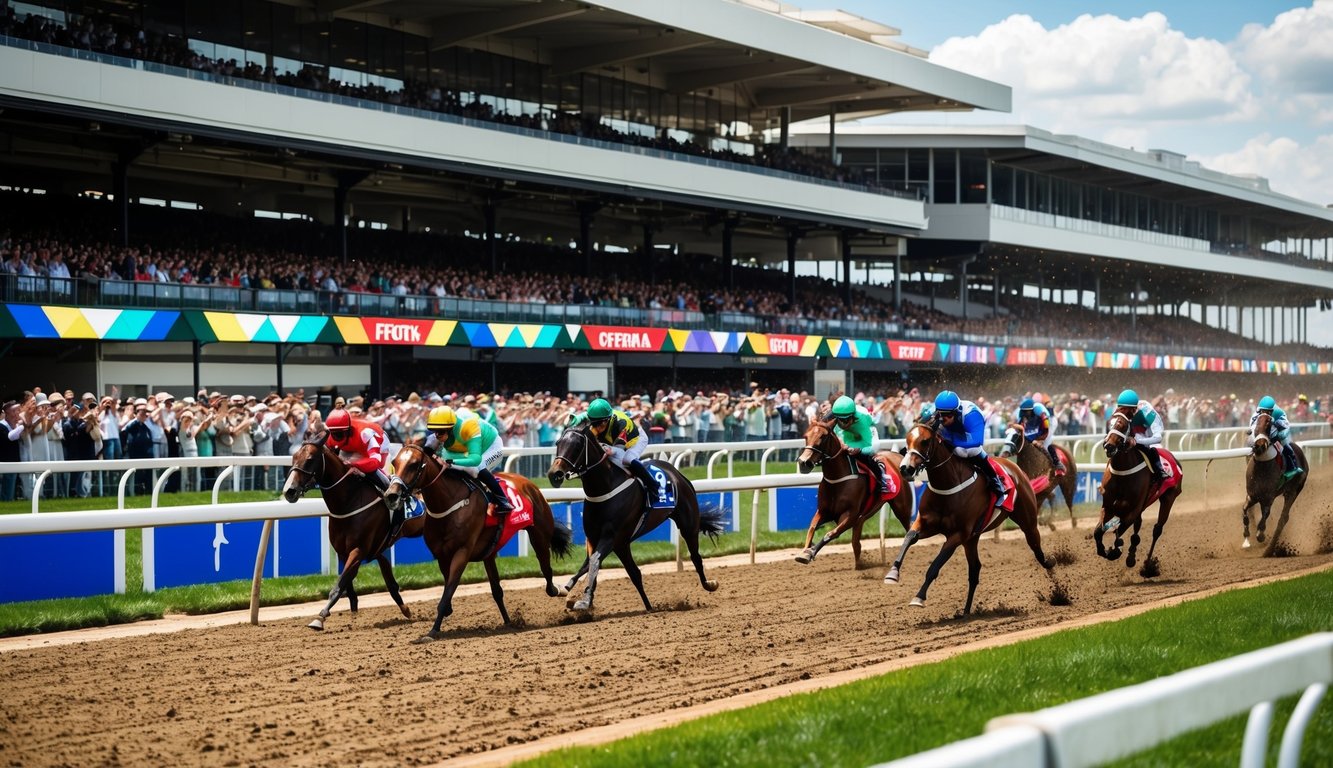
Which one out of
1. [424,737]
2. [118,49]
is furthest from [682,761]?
[118,49]

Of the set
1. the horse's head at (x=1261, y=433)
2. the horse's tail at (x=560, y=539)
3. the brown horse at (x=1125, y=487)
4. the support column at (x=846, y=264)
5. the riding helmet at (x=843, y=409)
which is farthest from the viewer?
the support column at (x=846, y=264)

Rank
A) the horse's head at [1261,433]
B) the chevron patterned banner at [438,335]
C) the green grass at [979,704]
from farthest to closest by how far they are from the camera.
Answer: the chevron patterned banner at [438,335], the horse's head at [1261,433], the green grass at [979,704]

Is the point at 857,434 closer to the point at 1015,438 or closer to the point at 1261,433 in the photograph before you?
the point at 1015,438

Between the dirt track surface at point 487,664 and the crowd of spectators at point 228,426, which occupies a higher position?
the crowd of spectators at point 228,426

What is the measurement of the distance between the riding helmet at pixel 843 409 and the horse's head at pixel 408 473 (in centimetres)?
425

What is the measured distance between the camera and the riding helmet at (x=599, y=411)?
399 inches

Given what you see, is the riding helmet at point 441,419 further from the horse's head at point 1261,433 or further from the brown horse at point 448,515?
the horse's head at point 1261,433

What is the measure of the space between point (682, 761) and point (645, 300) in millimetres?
28449

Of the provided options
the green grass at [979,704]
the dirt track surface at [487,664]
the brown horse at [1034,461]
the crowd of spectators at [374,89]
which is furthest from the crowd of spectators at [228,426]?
the crowd of spectators at [374,89]

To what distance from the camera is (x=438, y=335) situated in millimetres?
27391

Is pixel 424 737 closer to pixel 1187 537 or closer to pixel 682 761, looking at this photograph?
pixel 682 761

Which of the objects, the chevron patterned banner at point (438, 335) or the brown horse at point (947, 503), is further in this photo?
the chevron patterned banner at point (438, 335)

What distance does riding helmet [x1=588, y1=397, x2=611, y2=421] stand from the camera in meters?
10.1

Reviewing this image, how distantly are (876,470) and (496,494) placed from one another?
4.32 meters
